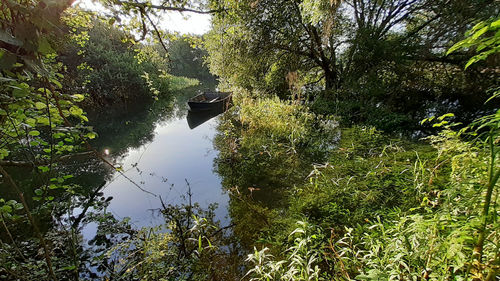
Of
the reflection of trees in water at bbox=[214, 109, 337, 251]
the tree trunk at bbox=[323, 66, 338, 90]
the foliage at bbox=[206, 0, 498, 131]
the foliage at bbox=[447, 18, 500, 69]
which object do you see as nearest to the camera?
the foliage at bbox=[447, 18, 500, 69]

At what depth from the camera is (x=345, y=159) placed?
148 inches

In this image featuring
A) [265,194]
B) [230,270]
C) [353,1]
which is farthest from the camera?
[353,1]

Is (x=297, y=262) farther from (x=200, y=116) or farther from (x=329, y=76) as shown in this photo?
(x=329, y=76)

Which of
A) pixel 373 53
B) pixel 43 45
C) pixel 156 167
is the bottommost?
pixel 43 45

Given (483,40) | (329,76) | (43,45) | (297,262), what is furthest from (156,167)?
(329,76)

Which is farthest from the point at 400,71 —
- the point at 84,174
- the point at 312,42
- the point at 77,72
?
the point at 77,72

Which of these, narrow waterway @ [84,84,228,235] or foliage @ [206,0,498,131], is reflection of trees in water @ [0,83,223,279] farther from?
foliage @ [206,0,498,131]

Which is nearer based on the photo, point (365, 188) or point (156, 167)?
point (365, 188)

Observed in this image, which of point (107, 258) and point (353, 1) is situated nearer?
point (107, 258)

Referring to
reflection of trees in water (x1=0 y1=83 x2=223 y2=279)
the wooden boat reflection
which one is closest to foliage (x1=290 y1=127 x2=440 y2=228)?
reflection of trees in water (x1=0 y1=83 x2=223 y2=279)

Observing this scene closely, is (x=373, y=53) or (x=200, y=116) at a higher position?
(x=200, y=116)

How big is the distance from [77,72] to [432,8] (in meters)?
15.8

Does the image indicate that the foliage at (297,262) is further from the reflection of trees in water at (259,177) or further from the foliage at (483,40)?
the foliage at (483,40)

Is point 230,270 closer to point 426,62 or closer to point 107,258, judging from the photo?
point 107,258
